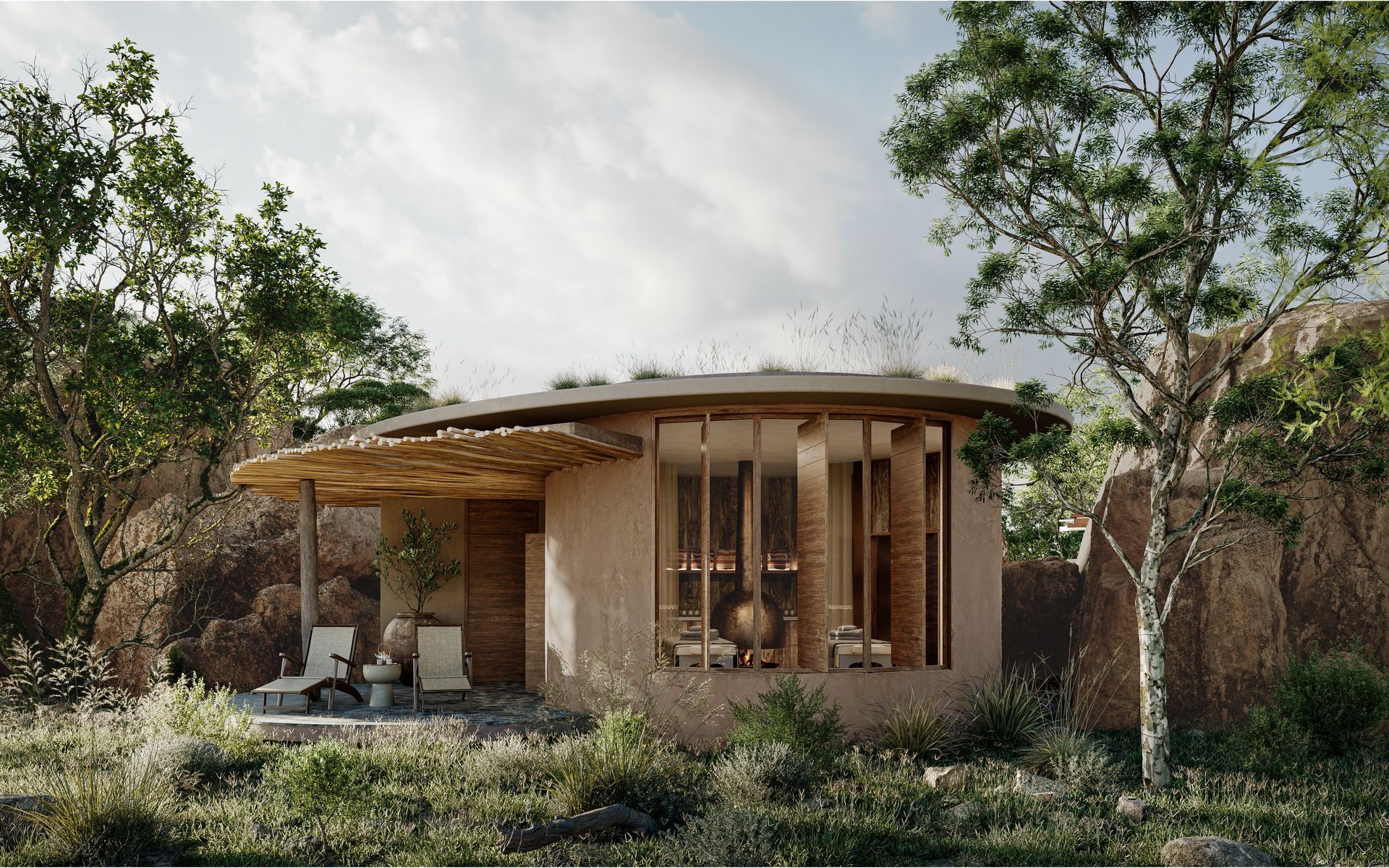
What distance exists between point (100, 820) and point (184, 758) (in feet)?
6.23

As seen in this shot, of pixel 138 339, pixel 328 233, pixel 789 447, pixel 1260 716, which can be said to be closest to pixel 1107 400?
pixel 789 447

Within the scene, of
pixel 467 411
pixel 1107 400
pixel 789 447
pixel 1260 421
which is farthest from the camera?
pixel 1107 400

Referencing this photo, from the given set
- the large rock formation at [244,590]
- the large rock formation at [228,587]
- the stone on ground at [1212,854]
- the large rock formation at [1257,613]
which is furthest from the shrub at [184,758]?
the large rock formation at [1257,613]

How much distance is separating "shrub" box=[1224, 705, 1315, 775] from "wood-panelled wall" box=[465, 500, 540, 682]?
8.80 meters

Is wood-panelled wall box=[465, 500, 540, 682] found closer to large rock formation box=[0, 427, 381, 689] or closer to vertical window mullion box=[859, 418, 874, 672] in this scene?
large rock formation box=[0, 427, 381, 689]

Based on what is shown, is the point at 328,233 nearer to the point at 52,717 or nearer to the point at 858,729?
the point at 52,717

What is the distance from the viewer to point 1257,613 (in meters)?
11.5

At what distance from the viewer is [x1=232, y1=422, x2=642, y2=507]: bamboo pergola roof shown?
27.5ft

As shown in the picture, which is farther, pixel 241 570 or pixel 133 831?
pixel 241 570

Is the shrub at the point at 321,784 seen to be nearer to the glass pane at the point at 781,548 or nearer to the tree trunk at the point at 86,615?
the glass pane at the point at 781,548

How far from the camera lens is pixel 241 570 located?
1900 cm

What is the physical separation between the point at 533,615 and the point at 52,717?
5716 millimetres

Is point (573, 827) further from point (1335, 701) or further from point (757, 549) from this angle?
point (1335, 701)

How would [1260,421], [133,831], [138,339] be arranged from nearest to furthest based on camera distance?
[133,831] → [1260,421] → [138,339]
